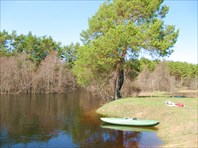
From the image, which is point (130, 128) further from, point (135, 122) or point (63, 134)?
point (63, 134)

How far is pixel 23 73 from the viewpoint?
2884 inches

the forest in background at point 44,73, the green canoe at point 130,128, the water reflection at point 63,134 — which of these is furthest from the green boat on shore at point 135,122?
the forest in background at point 44,73

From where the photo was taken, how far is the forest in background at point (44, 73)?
229 ft

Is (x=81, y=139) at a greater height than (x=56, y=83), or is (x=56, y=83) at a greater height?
(x=56, y=83)

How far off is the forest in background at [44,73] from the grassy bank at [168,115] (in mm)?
14875

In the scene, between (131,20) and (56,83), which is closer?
(131,20)

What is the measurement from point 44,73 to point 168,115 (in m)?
53.7

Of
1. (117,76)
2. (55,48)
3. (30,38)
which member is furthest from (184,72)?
(117,76)

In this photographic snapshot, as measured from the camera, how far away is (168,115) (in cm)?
2969

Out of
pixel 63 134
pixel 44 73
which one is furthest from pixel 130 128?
pixel 44 73

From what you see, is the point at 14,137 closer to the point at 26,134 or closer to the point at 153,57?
the point at 26,134

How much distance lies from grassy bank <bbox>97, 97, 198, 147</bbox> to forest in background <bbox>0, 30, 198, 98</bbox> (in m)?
14.9

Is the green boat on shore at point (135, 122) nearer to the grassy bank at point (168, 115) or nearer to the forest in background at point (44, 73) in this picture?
the grassy bank at point (168, 115)

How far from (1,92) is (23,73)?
Result: 27.7 ft
